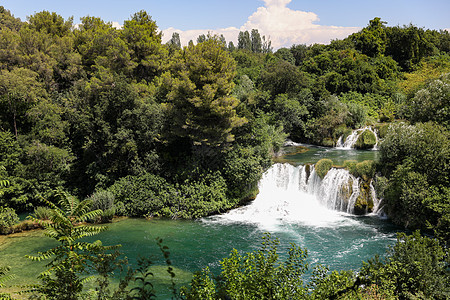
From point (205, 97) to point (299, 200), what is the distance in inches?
413

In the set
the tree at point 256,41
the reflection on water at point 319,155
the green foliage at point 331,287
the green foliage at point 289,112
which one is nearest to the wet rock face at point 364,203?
the reflection on water at point 319,155

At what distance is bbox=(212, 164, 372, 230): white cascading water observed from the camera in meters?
20.4

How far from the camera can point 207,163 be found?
23000mm

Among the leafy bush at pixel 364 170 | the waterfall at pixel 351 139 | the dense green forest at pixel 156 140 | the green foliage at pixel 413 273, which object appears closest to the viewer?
the green foliage at pixel 413 273

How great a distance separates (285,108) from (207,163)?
17609 mm

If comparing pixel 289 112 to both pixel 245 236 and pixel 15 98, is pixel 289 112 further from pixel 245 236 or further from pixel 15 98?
pixel 15 98

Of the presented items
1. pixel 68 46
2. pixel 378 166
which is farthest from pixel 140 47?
pixel 378 166

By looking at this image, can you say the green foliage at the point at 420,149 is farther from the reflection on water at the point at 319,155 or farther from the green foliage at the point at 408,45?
the green foliage at the point at 408,45

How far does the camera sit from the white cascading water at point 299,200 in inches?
802

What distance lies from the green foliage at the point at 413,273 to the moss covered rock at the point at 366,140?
76.1ft

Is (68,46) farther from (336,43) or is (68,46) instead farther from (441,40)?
(441,40)

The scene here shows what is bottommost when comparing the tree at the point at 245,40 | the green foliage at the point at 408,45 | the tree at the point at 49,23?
the tree at the point at 49,23

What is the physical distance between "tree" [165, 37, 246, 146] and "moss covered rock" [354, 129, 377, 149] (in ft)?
54.4

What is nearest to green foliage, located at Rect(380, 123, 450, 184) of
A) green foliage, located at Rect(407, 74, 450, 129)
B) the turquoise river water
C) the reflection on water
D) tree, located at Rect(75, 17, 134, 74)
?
green foliage, located at Rect(407, 74, 450, 129)
